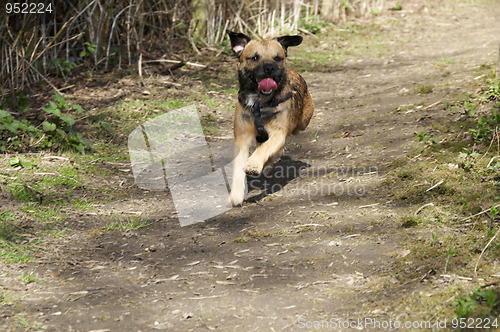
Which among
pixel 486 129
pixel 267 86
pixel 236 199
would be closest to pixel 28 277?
pixel 236 199

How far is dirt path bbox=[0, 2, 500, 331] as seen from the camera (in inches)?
137

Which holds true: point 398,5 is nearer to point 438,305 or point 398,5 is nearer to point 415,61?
point 415,61

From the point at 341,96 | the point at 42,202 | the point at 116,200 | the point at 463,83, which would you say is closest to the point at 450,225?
the point at 116,200

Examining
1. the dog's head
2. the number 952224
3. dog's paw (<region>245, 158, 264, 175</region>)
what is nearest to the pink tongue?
the dog's head

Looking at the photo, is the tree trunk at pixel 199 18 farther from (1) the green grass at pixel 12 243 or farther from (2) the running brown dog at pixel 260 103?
(1) the green grass at pixel 12 243

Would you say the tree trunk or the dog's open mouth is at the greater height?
the tree trunk

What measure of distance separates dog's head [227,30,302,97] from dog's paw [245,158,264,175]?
797 millimetres

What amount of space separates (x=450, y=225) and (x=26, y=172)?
4356mm

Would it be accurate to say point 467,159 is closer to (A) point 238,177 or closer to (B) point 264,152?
(B) point 264,152

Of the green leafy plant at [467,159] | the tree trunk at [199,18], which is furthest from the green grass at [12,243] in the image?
the tree trunk at [199,18]

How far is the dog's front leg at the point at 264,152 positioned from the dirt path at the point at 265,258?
1.53 feet

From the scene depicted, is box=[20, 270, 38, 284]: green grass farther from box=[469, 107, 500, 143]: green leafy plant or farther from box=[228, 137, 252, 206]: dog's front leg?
box=[469, 107, 500, 143]: green leafy plant

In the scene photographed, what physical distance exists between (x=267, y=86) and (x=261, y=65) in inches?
8.6

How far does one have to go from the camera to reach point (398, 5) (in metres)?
14.6
